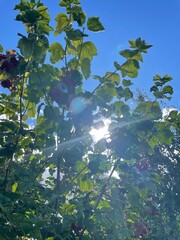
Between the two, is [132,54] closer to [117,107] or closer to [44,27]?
[117,107]

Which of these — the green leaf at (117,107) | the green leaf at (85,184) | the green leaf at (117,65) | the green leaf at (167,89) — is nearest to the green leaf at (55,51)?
the green leaf at (117,65)

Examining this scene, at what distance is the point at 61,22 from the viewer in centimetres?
316

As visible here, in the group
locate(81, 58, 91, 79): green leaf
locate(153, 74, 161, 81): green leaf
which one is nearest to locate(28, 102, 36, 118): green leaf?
locate(81, 58, 91, 79): green leaf

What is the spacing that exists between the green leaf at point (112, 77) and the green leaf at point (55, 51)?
1.61 feet

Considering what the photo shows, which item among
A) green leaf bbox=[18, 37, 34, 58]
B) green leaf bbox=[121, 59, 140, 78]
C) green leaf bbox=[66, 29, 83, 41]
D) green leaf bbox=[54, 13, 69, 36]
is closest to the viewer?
green leaf bbox=[18, 37, 34, 58]

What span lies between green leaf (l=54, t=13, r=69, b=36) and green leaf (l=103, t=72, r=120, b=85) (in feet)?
2.06

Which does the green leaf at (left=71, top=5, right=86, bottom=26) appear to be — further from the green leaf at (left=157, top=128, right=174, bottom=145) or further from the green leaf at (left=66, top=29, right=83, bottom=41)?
the green leaf at (left=157, top=128, right=174, bottom=145)

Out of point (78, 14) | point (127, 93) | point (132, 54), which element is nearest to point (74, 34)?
point (78, 14)

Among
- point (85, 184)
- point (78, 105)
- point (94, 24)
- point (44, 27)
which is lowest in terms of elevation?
point (85, 184)

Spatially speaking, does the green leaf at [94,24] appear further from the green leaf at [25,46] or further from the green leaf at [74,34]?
the green leaf at [25,46]

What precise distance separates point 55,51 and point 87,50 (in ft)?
1.03

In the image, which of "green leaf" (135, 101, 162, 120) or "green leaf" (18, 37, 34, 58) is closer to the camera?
"green leaf" (18, 37, 34, 58)

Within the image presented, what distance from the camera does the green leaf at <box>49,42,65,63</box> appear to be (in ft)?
10.5

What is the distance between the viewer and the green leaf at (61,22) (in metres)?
3.13
